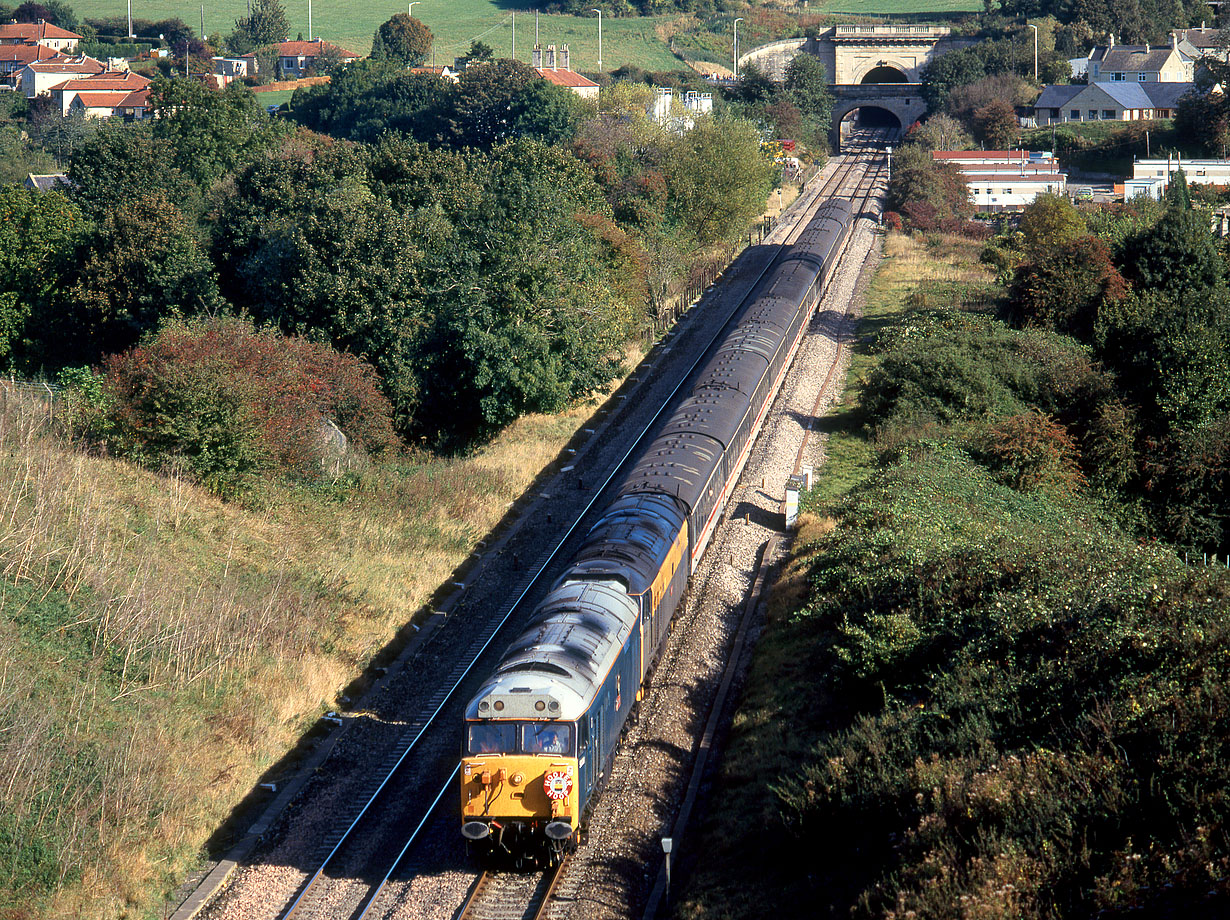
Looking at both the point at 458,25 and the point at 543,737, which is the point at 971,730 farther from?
the point at 458,25

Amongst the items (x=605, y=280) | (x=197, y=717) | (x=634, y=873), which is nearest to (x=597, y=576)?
(x=634, y=873)

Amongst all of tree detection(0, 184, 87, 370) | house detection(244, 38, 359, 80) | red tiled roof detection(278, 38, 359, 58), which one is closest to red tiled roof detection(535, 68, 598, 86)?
house detection(244, 38, 359, 80)

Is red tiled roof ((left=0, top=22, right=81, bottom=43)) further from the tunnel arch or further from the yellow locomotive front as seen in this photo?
the yellow locomotive front

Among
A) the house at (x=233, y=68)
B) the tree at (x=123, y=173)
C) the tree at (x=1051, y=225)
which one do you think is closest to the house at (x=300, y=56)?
the house at (x=233, y=68)

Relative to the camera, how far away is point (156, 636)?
19984 millimetres

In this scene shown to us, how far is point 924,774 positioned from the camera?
13.7m

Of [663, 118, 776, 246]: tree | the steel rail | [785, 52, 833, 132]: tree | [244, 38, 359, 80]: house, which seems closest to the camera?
the steel rail

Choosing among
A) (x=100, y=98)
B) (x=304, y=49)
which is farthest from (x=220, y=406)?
(x=304, y=49)

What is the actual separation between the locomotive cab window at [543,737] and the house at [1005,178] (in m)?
67.7

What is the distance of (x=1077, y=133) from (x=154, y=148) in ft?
245

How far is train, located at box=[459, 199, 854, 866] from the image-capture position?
15.1 m

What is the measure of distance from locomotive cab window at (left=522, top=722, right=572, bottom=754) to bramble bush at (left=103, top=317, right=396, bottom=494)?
575 inches

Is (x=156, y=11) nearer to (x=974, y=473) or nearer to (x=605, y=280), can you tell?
(x=605, y=280)

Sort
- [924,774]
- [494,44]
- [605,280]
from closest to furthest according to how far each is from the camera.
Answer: [924,774]
[605,280]
[494,44]
